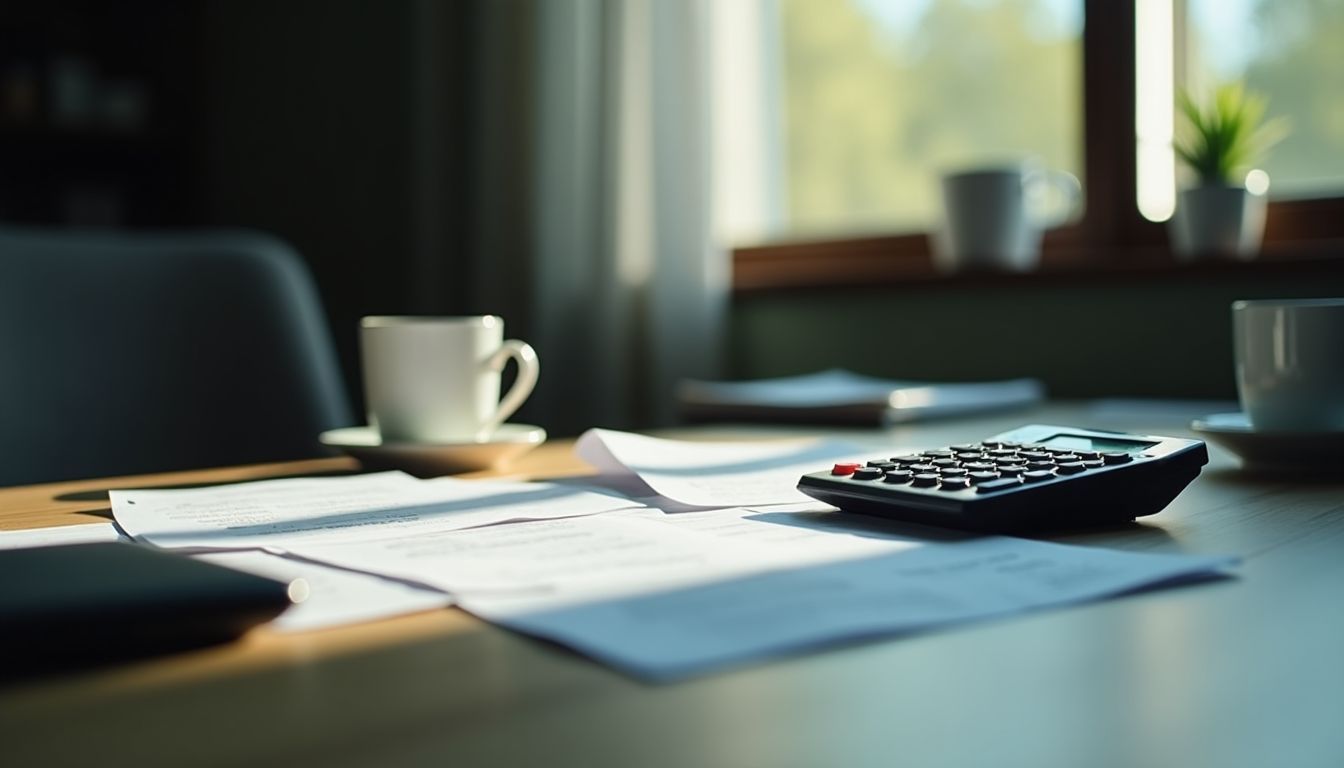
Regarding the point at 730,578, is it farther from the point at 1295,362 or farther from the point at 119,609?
the point at 1295,362

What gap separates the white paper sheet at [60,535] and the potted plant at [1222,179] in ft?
4.21

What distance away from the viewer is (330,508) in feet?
2.06

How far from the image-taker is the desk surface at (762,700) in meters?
0.29

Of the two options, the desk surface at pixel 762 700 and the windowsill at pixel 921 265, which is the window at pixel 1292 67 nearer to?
the windowsill at pixel 921 265

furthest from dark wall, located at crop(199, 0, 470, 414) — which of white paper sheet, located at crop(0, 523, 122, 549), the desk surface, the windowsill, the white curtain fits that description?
the desk surface

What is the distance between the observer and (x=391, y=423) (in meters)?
0.88

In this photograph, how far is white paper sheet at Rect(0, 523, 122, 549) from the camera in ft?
1.79

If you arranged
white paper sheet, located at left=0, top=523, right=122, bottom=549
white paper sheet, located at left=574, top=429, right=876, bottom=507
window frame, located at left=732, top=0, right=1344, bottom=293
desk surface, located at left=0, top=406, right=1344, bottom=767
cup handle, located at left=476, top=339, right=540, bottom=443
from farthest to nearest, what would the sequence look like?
window frame, located at left=732, top=0, right=1344, bottom=293 → cup handle, located at left=476, top=339, right=540, bottom=443 → white paper sheet, located at left=574, top=429, right=876, bottom=507 → white paper sheet, located at left=0, top=523, right=122, bottom=549 → desk surface, located at left=0, top=406, right=1344, bottom=767

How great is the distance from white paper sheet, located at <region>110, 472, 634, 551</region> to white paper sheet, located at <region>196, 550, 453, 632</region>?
3 centimetres

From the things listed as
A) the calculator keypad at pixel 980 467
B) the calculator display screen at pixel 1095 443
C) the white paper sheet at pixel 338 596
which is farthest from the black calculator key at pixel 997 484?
the white paper sheet at pixel 338 596

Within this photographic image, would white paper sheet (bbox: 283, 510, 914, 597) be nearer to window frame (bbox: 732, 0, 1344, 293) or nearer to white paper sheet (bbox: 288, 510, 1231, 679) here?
white paper sheet (bbox: 288, 510, 1231, 679)

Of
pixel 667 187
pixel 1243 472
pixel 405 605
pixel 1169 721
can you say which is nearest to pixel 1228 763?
pixel 1169 721

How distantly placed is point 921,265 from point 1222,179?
47cm

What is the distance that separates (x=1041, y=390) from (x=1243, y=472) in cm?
80
